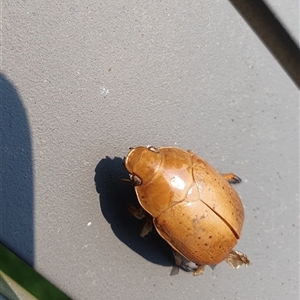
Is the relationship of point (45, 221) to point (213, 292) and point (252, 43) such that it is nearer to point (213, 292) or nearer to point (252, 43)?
point (213, 292)

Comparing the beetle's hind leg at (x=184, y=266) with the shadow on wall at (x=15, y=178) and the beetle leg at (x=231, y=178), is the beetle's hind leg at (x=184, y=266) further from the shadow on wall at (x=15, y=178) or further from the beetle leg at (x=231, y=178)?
the shadow on wall at (x=15, y=178)

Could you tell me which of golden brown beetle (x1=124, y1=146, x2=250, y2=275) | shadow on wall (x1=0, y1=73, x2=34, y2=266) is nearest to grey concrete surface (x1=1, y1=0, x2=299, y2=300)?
shadow on wall (x1=0, y1=73, x2=34, y2=266)

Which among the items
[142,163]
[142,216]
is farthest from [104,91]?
[142,216]

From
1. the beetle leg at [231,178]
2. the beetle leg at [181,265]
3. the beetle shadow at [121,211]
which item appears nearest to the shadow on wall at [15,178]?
the beetle shadow at [121,211]

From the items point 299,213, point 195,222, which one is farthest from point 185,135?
point 299,213

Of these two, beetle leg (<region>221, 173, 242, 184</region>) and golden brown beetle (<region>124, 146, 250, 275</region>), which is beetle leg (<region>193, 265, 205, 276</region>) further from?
beetle leg (<region>221, 173, 242, 184</region>)

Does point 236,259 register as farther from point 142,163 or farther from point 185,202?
point 142,163
